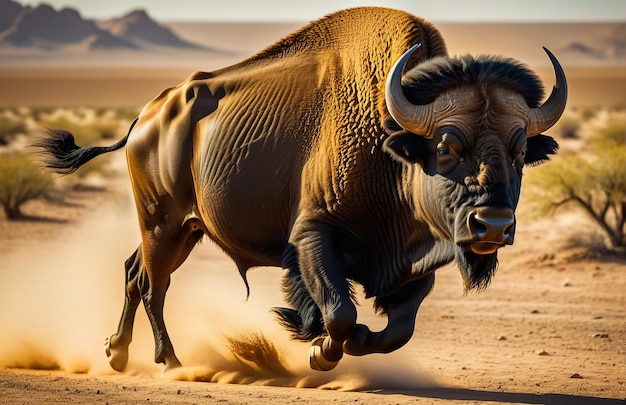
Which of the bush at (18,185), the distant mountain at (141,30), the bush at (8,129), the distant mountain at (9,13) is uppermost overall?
the bush at (18,185)

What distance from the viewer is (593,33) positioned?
132 m

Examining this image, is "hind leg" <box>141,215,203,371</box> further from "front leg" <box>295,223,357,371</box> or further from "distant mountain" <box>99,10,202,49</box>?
"distant mountain" <box>99,10,202,49</box>

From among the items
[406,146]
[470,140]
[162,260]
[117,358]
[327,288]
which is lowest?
[117,358]

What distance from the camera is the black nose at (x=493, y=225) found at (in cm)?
635

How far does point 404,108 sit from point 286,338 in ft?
11.4

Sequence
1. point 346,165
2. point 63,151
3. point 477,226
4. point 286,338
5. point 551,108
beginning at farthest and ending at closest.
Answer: point 63,151 < point 286,338 < point 346,165 < point 551,108 < point 477,226

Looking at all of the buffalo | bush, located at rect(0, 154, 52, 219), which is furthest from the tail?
bush, located at rect(0, 154, 52, 219)

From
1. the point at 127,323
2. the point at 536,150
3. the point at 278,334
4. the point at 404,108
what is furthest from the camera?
the point at 278,334

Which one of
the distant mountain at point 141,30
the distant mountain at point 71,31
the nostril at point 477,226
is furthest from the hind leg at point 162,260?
the distant mountain at point 141,30

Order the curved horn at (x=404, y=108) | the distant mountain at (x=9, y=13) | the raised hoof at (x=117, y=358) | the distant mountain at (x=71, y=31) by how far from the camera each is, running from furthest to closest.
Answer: the distant mountain at (x=71, y=31)
the distant mountain at (x=9, y=13)
the raised hoof at (x=117, y=358)
the curved horn at (x=404, y=108)

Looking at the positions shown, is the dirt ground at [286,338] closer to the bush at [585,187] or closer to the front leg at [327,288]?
the front leg at [327,288]

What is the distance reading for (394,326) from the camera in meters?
7.53

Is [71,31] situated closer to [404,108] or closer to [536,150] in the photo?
[536,150]

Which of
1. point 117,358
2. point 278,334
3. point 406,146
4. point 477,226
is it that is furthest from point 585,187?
point 477,226
